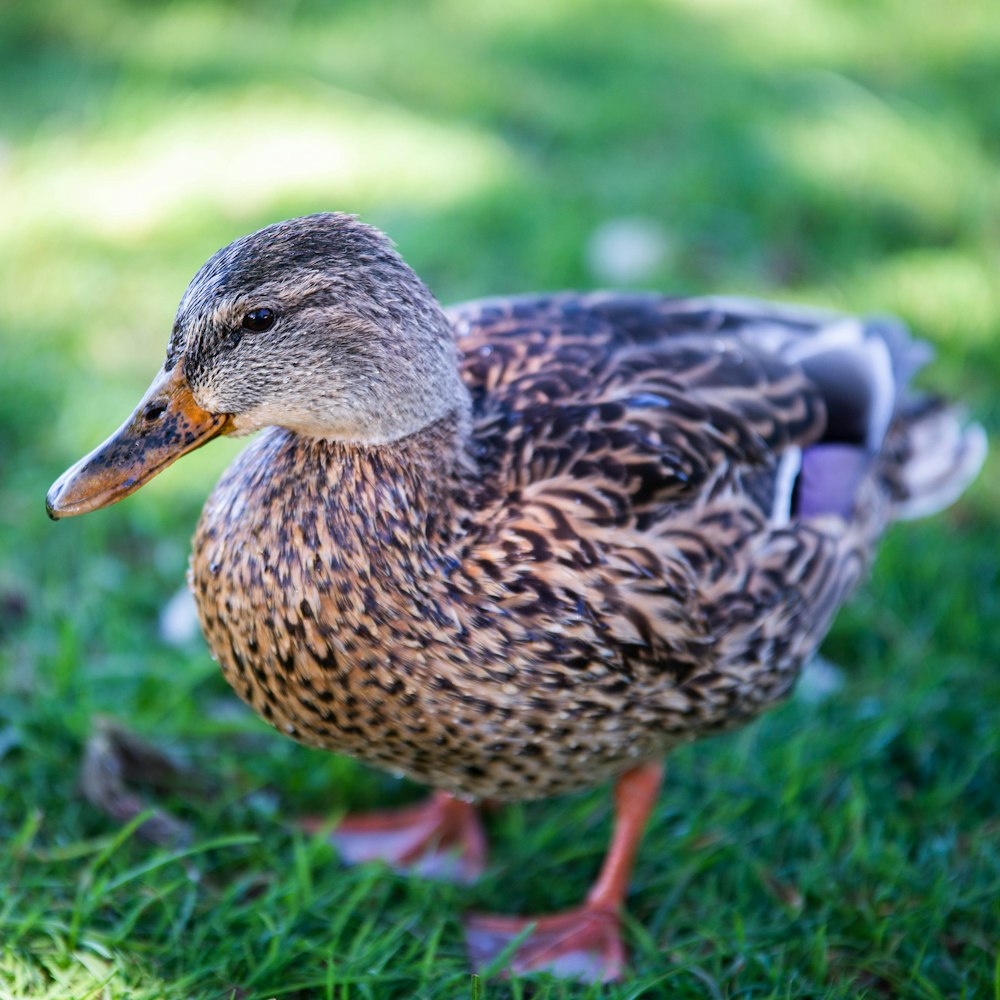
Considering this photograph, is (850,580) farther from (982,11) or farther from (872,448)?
(982,11)

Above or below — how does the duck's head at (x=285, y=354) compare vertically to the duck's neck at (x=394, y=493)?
above

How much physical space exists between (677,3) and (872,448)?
457cm

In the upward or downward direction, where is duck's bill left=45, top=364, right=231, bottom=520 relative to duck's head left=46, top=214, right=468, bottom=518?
downward

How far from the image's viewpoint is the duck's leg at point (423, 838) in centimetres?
253

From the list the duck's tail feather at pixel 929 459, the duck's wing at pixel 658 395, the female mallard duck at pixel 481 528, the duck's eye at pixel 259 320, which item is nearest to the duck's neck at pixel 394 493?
the female mallard duck at pixel 481 528

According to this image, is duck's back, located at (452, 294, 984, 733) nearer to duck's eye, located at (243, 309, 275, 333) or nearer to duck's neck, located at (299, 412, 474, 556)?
duck's neck, located at (299, 412, 474, 556)

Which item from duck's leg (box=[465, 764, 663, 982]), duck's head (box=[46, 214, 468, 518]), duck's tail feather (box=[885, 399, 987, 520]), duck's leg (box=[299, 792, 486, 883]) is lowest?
duck's leg (box=[299, 792, 486, 883])

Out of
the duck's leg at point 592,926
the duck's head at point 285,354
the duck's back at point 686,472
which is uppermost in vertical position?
the duck's head at point 285,354

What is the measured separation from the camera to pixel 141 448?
6.46 ft

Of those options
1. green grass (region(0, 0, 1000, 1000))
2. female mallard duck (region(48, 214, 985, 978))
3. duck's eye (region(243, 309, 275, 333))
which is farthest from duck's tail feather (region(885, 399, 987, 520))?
duck's eye (region(243, 309, 275, 333))

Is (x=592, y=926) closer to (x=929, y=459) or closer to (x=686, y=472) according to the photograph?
(x=686, y=472)

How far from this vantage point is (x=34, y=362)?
11.7ft

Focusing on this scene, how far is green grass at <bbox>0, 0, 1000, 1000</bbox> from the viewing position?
88.3 inches

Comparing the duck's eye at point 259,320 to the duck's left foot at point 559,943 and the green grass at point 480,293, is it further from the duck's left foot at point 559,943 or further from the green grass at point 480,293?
the duck's left foot at point 559,943
